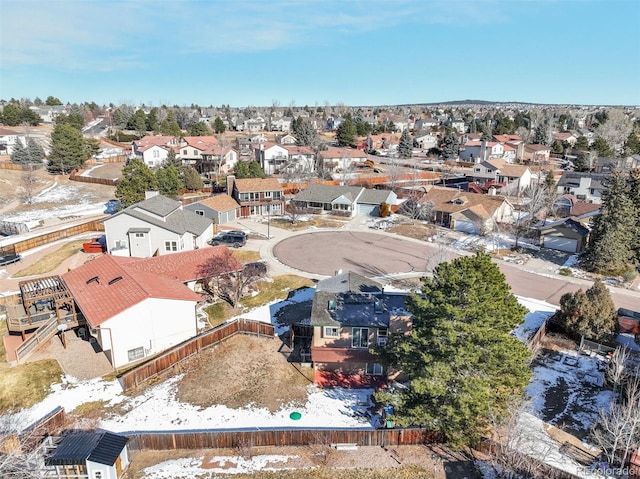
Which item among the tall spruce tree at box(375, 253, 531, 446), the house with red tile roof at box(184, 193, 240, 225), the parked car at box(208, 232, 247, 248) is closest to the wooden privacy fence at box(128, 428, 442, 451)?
the tall spruce tree at box(375, 253, 531, 446)

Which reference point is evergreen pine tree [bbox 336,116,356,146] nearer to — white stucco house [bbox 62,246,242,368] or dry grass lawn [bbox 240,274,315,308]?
dry grass lawn [bbox 240,274,315,308]

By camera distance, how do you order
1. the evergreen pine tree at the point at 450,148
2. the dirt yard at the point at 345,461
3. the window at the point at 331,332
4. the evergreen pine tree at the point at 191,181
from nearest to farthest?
the dirt yard at the point at 345,461, the window at the point at 331,332, the evergreen pine tree at the point at 191,181, the evergreen pine tree at the point at 450,148

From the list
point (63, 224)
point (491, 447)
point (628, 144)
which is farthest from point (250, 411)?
point (628, 144)

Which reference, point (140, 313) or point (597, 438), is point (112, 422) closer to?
point (140, 313)

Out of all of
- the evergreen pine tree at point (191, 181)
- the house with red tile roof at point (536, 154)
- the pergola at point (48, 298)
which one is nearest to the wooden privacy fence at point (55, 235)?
the evergreen pine tree at point (191, 181)

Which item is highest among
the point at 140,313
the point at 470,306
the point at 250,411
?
the point at 470,306

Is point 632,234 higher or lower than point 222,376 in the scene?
higher

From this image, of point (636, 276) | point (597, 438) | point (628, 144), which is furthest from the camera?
point (628, 144)

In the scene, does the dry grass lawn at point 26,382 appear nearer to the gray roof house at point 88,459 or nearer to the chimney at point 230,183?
the gray roof house at point 88,459
